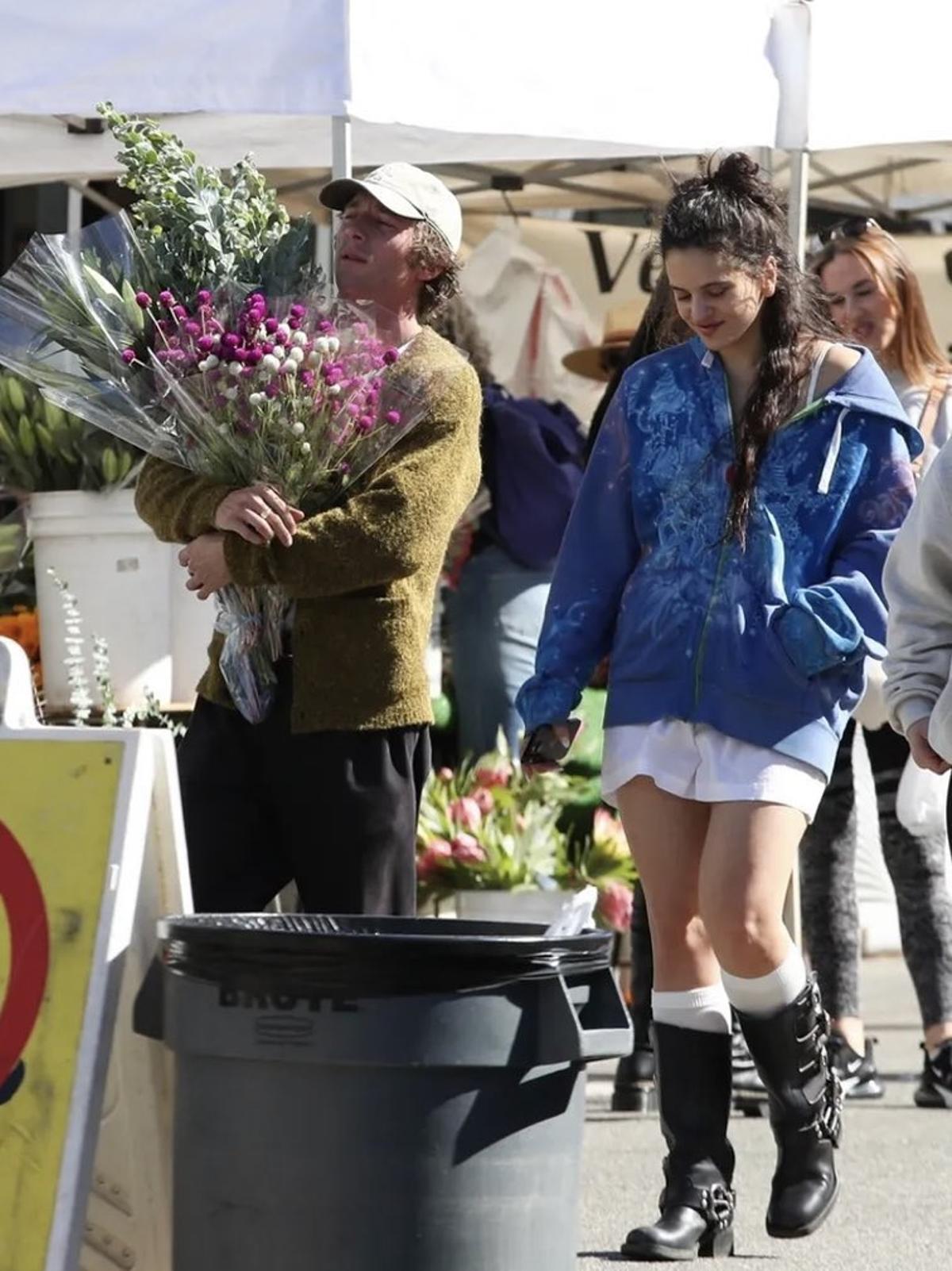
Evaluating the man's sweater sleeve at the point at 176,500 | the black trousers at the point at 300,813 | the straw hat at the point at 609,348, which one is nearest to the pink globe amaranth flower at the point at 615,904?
the straw hat at the point at 609,348

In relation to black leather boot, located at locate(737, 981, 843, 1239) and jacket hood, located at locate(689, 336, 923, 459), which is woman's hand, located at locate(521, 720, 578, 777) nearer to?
black leather boot, located at locate(737, 981, 843, 1239)

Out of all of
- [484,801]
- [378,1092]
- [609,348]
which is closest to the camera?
[378,1092]

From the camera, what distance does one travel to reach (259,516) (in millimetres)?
4074

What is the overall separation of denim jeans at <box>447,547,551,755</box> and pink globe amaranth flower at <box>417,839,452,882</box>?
37.1 inches

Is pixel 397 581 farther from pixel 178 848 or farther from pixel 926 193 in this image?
pixel 926 193

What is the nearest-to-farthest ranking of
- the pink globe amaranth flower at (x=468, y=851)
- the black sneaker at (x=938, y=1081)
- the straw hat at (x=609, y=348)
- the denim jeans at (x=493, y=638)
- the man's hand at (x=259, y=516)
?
the man's hand at (x=259, y=516) → the black sneaker at (x=938, y=1081) → the pink globe amaranth flower at (x=468, y=851) → the denim jeans at (x=493, y=638) → the straw hat at (x=609, y=348)

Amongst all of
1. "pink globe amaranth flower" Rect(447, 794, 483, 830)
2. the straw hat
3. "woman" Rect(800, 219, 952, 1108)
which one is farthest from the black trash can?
the straw hat

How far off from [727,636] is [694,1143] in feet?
2.94

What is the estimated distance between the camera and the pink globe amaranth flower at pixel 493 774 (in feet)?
24.0

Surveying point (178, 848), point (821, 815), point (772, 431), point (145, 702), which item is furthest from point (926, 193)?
point (178, 848)

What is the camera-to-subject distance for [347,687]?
420cm

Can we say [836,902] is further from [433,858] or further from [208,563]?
[208,563]

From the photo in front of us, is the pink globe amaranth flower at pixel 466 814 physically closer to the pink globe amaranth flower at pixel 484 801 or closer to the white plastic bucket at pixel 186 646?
the pink globe amaranth flower at pixel 484 801

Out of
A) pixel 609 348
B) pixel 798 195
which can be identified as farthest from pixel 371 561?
pixel 609 348
